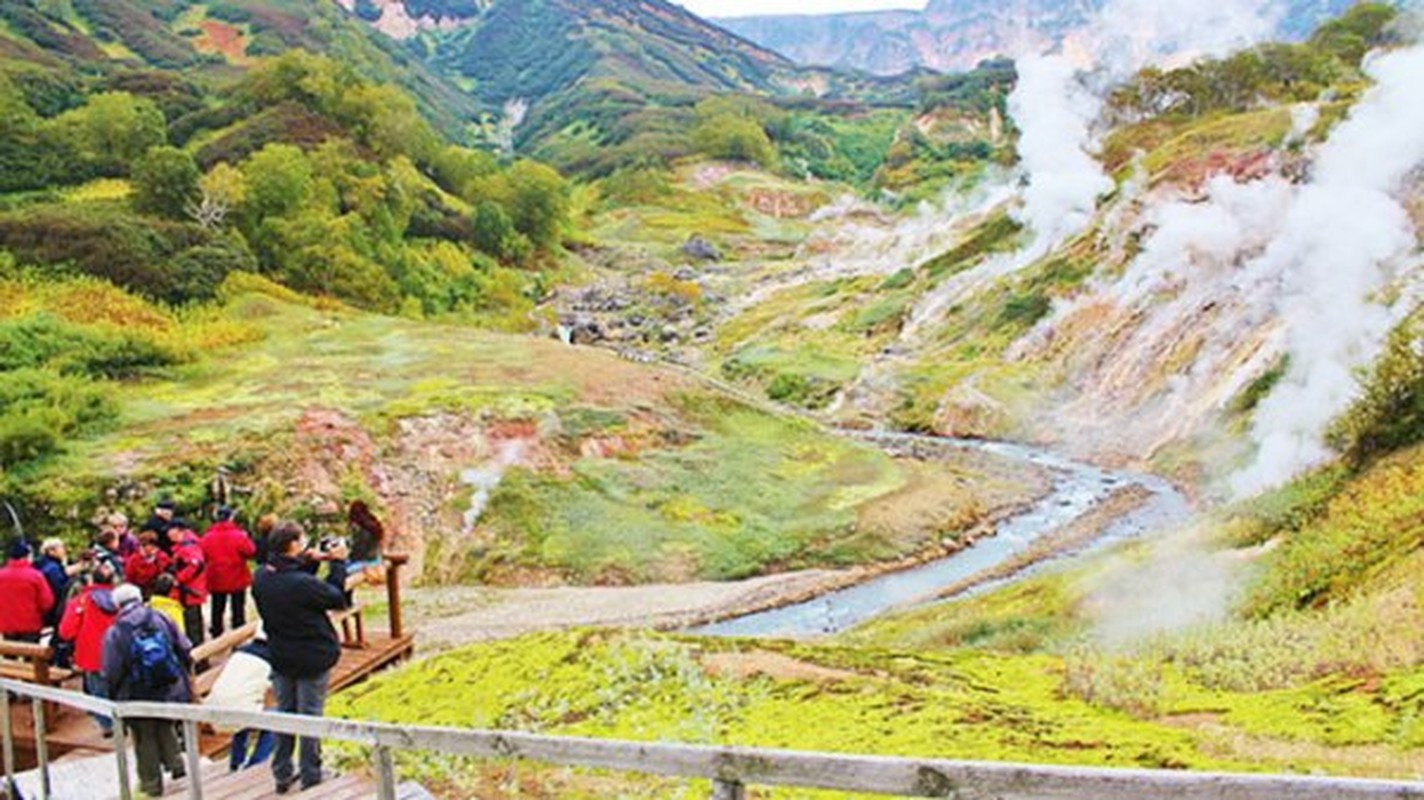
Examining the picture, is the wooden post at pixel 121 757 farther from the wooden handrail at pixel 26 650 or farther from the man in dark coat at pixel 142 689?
the wooden handrail at pixel 26 650

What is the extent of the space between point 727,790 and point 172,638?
22.0 feet

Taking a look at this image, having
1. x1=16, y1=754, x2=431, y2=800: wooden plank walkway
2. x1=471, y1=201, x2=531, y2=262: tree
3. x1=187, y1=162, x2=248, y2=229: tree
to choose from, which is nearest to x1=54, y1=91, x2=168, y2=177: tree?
x1=187, y1=162, x2=248, y2=229: tree

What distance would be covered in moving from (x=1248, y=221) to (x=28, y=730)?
1799 inches

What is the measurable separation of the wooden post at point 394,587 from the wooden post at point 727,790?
10299mm

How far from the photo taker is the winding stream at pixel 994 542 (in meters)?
26.8

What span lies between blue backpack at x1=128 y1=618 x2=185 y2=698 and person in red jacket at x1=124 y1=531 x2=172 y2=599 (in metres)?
5.00

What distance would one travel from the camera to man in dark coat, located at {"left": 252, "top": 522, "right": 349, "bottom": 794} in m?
8.59

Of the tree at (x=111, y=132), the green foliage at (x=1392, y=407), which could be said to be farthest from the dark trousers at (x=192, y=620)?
the tree at (x=111, y=132)

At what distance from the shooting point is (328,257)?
51.0 meters

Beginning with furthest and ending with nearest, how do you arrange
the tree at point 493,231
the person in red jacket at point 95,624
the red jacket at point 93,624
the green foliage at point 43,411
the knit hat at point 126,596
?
the tree at point 493,231 < the green foliage at point 43,411 < the red jacket at point 93,624 < the person in red jacket at point 95,624 < the knit hat at point 126,596

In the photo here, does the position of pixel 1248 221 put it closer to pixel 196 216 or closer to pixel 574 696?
pixel 574 696

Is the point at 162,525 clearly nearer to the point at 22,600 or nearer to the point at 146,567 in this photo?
the point at 146,567

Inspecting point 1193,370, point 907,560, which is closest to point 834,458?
point 907,560

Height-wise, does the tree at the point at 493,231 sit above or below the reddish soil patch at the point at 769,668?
above
